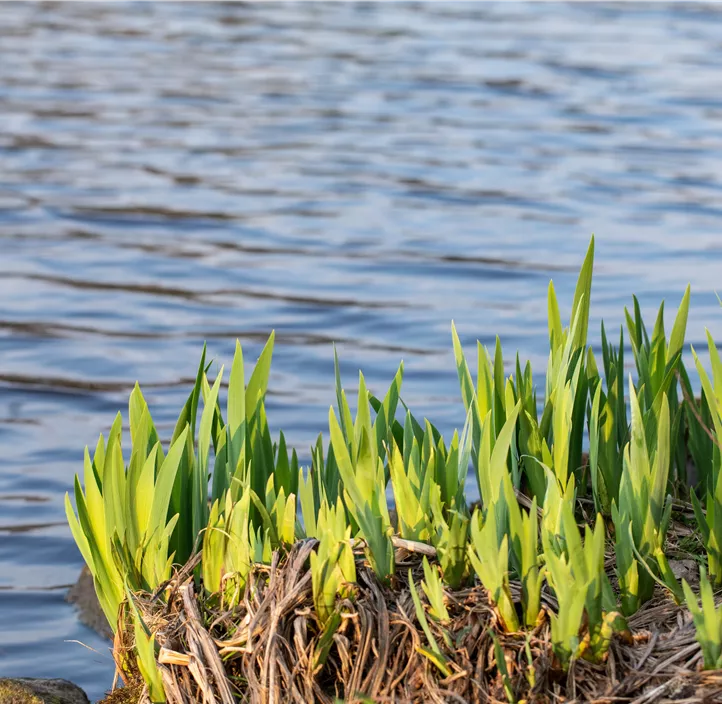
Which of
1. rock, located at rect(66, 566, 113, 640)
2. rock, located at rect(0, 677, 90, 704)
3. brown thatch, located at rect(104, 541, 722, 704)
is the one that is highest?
brown thatch, located at rect(104, 541, 722, 704)

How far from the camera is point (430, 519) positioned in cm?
265

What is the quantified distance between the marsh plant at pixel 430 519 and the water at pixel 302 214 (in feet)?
3.71

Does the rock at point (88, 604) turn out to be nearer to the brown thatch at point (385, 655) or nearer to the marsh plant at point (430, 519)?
the marsh plant at point (430, 519)

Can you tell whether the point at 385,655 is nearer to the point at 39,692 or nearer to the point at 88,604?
the point at 39,692

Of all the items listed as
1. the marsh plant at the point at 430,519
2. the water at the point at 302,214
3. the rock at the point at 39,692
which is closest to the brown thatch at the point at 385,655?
the marsh plant at the point at 430,519

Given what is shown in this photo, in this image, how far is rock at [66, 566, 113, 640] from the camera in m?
4.12

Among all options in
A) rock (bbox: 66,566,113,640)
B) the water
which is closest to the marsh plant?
the water

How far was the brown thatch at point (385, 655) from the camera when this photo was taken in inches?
90.7

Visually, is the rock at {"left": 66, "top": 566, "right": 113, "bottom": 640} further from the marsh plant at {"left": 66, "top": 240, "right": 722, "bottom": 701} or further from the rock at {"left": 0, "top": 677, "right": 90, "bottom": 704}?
the marsh plant at {"left": 66, "top": 240, "right": 722, "bottom": 701}

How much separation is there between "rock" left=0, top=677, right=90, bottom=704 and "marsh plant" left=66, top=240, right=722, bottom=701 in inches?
14.7

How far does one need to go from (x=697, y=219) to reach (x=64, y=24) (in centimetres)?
1055

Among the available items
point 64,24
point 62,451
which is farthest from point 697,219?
point 64,24

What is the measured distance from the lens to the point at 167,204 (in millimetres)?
8773

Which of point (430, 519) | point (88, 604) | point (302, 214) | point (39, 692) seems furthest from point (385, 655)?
point (302, 214)
